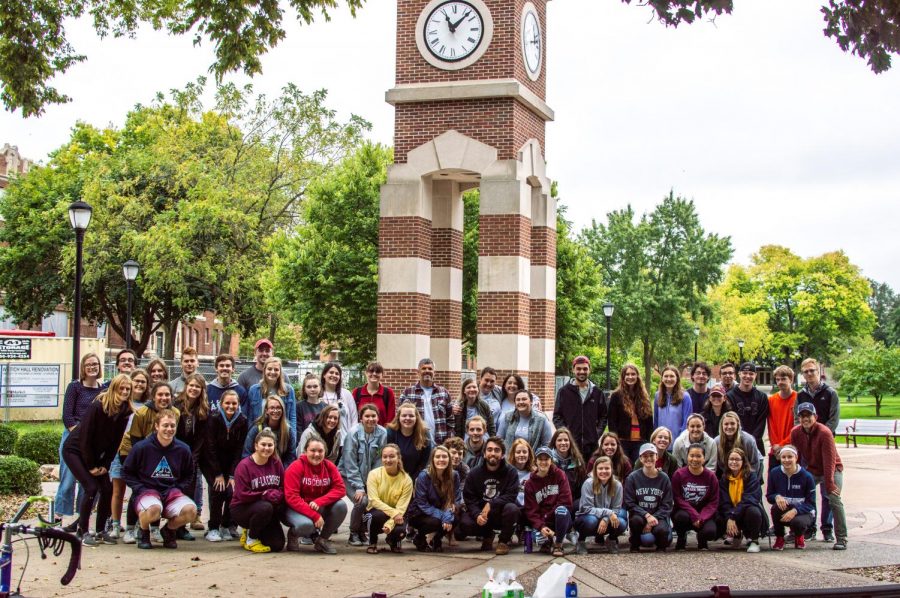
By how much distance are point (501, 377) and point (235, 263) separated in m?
23.7

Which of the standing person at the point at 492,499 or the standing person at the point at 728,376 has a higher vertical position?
the standing person at the point at 728,376

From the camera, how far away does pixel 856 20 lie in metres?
7.94

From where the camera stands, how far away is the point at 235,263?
3934cm

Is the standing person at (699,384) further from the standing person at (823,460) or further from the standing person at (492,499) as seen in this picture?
the standing person at (492,499)

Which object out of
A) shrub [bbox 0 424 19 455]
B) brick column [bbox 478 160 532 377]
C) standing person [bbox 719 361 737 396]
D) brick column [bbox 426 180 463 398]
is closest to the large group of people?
standing person [bbox 719 361 737 396]

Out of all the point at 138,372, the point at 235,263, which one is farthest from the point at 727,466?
the point at 235,263

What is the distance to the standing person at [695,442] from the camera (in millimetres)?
11109

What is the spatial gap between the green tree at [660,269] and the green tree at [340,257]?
25.3 meters

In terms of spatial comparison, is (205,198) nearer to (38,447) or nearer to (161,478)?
(38,447)

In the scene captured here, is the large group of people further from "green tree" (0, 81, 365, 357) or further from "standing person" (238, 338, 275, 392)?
"green tree" (0, 81, 365, 357)

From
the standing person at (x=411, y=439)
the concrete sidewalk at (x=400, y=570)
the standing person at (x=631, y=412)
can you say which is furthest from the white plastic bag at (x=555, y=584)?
the standing person at (x=631, y=412)

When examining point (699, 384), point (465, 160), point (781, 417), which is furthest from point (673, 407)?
point (465, 160)

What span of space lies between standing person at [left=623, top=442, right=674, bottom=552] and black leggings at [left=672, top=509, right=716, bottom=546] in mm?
94

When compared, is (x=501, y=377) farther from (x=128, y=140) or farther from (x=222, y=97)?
(x=128, y=140)
